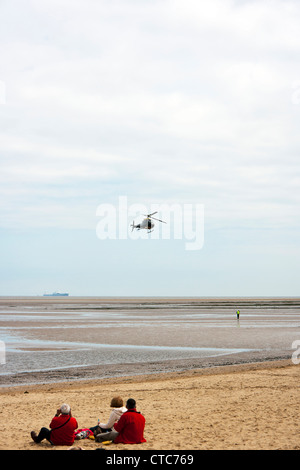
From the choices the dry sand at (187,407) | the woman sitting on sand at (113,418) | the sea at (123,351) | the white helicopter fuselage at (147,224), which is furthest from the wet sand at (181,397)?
the white helicopter fuselage at (147,224)

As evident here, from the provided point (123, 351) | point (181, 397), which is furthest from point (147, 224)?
point (181, 397)

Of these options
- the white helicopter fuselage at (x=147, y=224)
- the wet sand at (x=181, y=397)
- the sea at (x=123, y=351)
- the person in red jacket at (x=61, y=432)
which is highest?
the white helicopter fuselage at (x=147, y=224)

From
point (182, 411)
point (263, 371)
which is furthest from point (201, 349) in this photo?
point (182, 411)

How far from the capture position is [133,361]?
1044 inches

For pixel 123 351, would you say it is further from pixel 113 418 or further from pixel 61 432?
pixel 61 432

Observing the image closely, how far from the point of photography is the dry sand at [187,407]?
447 inches

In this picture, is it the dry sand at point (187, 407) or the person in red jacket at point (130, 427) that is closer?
the person in red jacket at point (130, 427)

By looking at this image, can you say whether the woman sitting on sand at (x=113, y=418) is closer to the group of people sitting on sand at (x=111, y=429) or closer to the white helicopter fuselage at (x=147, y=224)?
the group of people sitting on sand at (x=111, y=429)

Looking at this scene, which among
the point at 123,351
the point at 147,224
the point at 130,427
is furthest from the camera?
the point at 147,224

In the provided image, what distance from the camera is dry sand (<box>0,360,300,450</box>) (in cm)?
1136

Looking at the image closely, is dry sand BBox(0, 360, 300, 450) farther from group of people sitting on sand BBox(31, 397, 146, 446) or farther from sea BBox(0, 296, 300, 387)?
sea BBox(0, 296, 300, 387)

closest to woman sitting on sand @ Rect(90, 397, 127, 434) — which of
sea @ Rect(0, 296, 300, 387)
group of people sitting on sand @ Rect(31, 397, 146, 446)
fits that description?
group of people sitting on sand @ Rect(31, 397, 146, 446)

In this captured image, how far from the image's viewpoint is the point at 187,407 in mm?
15094

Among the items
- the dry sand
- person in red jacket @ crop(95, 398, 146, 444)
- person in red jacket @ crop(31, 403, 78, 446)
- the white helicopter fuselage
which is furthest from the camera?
the white helicopter fuselage
